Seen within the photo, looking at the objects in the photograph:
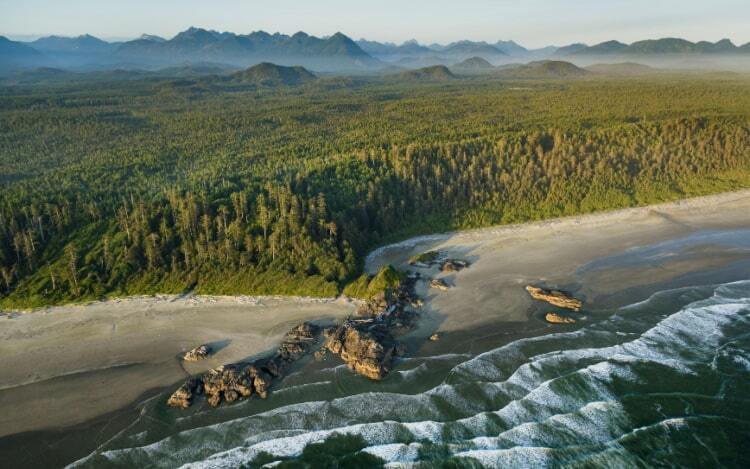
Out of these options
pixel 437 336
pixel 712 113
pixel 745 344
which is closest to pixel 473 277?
pixel 437 336

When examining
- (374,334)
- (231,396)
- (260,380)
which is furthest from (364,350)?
(231,396)

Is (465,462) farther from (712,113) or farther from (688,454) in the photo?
(712,113)

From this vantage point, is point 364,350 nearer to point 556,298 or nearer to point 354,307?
point 354,307

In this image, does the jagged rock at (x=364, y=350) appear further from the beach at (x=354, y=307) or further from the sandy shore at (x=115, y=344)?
the sandy shore at (x=115, y=344)

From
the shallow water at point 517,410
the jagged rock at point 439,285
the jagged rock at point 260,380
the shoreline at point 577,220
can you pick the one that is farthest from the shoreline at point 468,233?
the shallow water at point 517,410

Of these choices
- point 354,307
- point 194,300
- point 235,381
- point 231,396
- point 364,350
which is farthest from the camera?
point 194,300

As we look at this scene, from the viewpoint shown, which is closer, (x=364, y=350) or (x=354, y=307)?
(x=364, y=350)
